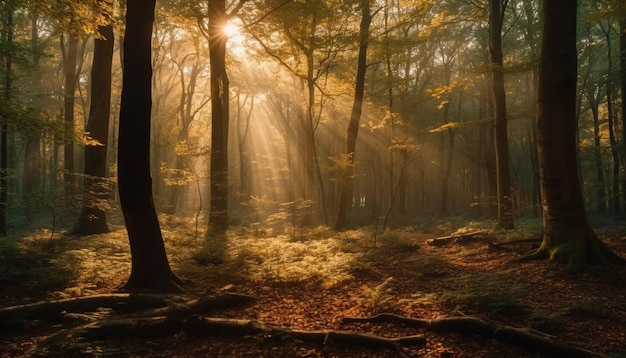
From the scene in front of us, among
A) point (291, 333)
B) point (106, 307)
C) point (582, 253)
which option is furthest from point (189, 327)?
point (582, 253)

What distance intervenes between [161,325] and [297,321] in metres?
2.08

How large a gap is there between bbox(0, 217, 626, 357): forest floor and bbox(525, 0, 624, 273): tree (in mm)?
608

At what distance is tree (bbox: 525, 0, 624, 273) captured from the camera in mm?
7766

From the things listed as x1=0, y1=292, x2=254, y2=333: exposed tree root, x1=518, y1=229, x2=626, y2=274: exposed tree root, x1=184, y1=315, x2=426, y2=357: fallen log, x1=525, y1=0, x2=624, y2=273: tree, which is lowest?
x1=184, y1=315, x2=426, y2=357: fallen log

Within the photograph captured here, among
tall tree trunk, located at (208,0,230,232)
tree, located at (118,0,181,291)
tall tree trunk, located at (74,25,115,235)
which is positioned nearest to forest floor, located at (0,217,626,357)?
tree, located at (118,0,181,291)

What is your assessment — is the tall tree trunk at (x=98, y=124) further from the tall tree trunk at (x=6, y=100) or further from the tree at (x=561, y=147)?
the tree at (x=561, y=147)

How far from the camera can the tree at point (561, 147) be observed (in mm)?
7766

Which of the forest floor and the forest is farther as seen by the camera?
the forest

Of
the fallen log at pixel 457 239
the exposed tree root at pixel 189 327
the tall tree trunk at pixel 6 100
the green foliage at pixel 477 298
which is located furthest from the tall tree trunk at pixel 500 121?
the tall tree trunk at pixel 6 100

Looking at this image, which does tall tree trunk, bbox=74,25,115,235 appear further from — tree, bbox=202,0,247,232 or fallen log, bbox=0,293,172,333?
fallen log, bbox=0,293,172,333

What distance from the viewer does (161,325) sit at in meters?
5.13

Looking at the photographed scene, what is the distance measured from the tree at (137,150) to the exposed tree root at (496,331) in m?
3.87

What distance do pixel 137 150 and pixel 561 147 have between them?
8.46m

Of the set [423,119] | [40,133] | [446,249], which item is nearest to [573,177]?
[446,249]
